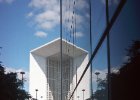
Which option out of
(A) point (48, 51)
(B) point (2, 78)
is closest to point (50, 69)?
(A) point (48, 51)

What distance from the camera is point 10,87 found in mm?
30719

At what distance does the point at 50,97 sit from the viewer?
99312mm

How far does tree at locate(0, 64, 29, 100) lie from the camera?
28125 millimetres

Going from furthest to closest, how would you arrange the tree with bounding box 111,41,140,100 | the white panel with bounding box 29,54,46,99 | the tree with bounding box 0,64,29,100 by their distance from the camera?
the white panel with bounding box 29,54,46,99 < the tree with bounding box 0,64,29,100 < the tree with bounding box 111,41,140,100

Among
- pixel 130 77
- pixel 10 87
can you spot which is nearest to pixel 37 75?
pixel 10 87

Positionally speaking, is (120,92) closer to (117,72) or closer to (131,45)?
(117,72)

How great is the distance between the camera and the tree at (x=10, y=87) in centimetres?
2812

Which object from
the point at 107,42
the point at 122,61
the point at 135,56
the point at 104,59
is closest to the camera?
the point at 135,56

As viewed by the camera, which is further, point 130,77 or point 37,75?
point 37,75

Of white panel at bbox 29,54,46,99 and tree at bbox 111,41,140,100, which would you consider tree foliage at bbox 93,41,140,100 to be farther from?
white panel at bbox 29,54,46,99

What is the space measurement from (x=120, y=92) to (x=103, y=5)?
5.68ft

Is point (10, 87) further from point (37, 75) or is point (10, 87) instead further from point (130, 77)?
point (37, 75)

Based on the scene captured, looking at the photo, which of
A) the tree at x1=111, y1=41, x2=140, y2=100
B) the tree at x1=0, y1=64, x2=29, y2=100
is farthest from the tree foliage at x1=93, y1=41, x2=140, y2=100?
the tree at x1=0, y1=64, x2=29, y2=100

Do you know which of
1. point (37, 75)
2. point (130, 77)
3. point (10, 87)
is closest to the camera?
point (130, 77)
